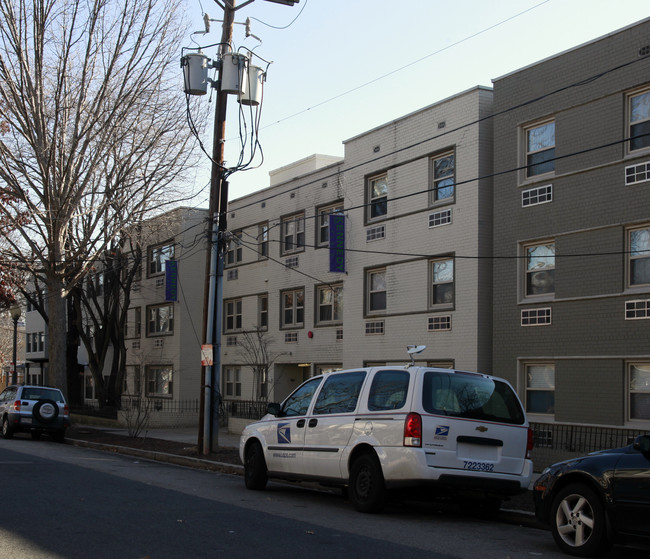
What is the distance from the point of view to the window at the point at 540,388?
780 inches

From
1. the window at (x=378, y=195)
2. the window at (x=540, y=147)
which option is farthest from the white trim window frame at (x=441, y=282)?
the window at (x=540, y=147)

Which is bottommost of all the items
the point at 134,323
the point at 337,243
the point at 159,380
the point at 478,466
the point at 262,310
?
the point at 159,380

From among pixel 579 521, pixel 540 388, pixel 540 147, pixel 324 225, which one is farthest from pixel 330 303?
pixel 579 521

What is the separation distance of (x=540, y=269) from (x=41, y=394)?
14547mm

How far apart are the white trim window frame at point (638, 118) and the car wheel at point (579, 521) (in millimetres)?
11872

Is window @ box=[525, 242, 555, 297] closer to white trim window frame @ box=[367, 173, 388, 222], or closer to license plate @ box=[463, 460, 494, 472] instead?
white trim window frame @ box=[367, 173, 388, 222]

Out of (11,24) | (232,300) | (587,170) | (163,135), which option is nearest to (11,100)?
(11,24)

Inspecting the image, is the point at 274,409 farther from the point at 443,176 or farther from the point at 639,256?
the point at 443,176

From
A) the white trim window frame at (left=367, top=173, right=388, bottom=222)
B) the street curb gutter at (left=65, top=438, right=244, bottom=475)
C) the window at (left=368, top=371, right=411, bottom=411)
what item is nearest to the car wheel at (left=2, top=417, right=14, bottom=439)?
the street curb gutter at (left=65, top=438, right=244, bottom=475)

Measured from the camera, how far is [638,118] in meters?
18.2

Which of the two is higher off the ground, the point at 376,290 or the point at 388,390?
the point at 376,290

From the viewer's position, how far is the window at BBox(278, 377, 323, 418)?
11.8 m

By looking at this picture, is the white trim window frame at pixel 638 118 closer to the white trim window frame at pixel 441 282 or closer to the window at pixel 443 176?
the window at pixel 443 176

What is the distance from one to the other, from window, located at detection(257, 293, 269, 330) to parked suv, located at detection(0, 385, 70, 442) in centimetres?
932
